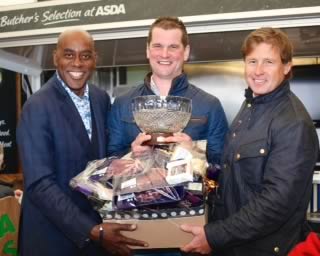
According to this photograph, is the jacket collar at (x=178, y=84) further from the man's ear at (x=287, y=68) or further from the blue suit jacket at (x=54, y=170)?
the man's ear at (x=287, y=68)

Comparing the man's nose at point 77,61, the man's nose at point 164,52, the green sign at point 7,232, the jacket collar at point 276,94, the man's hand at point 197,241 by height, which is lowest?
the green sign at point 7,232

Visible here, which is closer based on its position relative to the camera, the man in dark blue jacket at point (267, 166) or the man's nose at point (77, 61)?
the man in dark blue jacket at point (267, 166)

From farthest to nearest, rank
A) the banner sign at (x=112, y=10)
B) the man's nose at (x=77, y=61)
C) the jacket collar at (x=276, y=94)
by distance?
the banner sign at (x=112, y=10) → the man's nose at (x=77, y=61) → the jacket collar at (x=276, y=94)

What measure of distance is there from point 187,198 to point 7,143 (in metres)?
1.88

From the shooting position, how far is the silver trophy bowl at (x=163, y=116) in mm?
1322

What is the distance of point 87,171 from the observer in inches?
51.7

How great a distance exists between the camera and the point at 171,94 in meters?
1.56

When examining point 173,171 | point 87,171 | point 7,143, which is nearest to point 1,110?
point 7,143

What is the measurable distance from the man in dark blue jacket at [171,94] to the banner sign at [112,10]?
0.36m

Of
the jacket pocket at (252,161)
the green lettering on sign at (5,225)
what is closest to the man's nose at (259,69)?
the jacket pocket at (252,161)

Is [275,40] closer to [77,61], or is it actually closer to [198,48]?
[77,61]

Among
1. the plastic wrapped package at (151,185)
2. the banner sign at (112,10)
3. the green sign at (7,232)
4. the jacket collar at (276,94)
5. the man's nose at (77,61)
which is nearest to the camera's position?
the plastic wrapped package at (151,185)

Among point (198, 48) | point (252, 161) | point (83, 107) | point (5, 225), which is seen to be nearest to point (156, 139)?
point (252, 161)

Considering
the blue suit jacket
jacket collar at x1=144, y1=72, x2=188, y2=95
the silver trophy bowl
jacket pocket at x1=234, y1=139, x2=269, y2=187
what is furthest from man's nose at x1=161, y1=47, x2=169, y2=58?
jacket pocket at x1=234, y1=139, x2=269, y2=187
